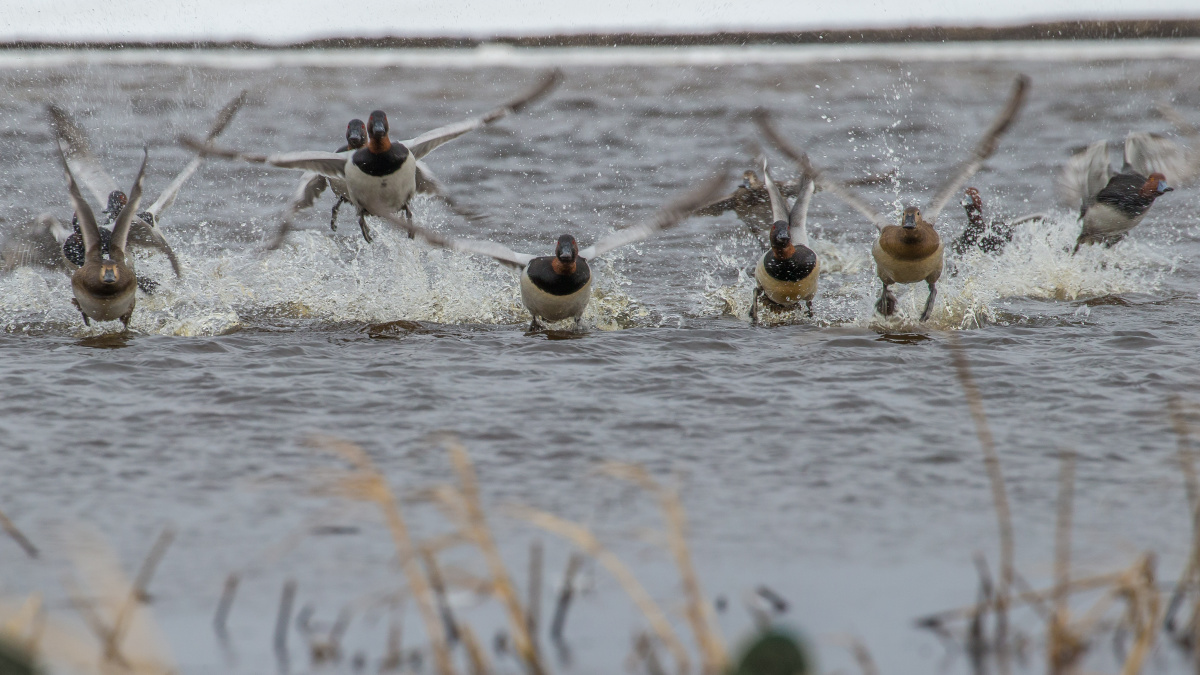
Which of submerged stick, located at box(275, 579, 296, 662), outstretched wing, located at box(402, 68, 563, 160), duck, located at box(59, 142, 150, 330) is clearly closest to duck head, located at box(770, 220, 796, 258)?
outstretched wing, located at box(402, 68, 563, 160)

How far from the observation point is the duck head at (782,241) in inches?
326

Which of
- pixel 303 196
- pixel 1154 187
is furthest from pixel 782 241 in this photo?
pixel 303 196

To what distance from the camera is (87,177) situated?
A: 9.51m

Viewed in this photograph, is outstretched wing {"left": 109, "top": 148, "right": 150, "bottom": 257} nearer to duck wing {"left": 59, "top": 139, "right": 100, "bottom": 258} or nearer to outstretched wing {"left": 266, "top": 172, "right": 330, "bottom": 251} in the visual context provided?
duck wing {"left": 59, "top": 139, "right": 100, "bottom": 258}

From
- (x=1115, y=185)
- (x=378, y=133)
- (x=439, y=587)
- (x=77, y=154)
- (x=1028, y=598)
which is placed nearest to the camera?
(x=439, y=587)

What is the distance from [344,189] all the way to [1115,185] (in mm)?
6233

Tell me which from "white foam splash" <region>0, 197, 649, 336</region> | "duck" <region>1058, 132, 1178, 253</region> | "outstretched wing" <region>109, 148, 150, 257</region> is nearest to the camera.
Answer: "outstretched wing" <region>109, 148, 150, 257</region>

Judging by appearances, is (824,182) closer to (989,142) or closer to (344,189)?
(989,142)

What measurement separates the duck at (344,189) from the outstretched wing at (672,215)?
189cm

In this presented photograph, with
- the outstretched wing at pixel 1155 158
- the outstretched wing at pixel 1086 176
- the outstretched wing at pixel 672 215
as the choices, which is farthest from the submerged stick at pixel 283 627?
the outstretched wing at pixel 1155 158

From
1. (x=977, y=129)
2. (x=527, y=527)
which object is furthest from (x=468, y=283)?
(x=977, y=129)

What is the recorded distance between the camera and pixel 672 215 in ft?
25.2

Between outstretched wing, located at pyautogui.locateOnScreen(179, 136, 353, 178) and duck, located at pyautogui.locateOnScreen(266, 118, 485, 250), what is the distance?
0.26m

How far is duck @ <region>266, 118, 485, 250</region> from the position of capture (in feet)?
30.6
